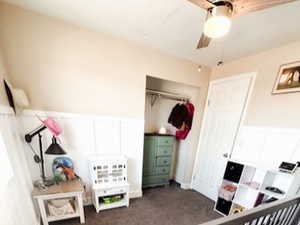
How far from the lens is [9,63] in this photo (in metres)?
1.39

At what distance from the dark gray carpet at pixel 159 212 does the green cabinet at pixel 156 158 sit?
0.73 ft

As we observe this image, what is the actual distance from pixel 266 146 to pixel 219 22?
181 cm

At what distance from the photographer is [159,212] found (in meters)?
1.92

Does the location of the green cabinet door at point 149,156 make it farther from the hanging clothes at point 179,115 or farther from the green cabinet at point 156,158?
the hanging clothes at point 179,115

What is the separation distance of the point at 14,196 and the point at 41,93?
42.3 inches

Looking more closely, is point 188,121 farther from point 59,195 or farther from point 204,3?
point 59,195

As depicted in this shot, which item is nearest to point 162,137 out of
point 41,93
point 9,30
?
point 41,93

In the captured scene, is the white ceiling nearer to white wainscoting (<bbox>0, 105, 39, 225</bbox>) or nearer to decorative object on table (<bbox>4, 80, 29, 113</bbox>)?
decorative object on table (<bbox>4, 80, 29, 113</bbox>)

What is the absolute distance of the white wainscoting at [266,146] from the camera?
1.52 m

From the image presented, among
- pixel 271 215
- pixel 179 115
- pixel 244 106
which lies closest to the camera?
pixel 271 215

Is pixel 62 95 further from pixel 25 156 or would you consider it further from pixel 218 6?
pixel 218 6

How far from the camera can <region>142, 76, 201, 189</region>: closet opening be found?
2469 mm

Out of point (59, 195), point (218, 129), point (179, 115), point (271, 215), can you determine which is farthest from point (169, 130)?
point (59, 195)

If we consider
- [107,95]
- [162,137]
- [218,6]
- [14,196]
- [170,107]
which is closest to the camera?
[218,6]
